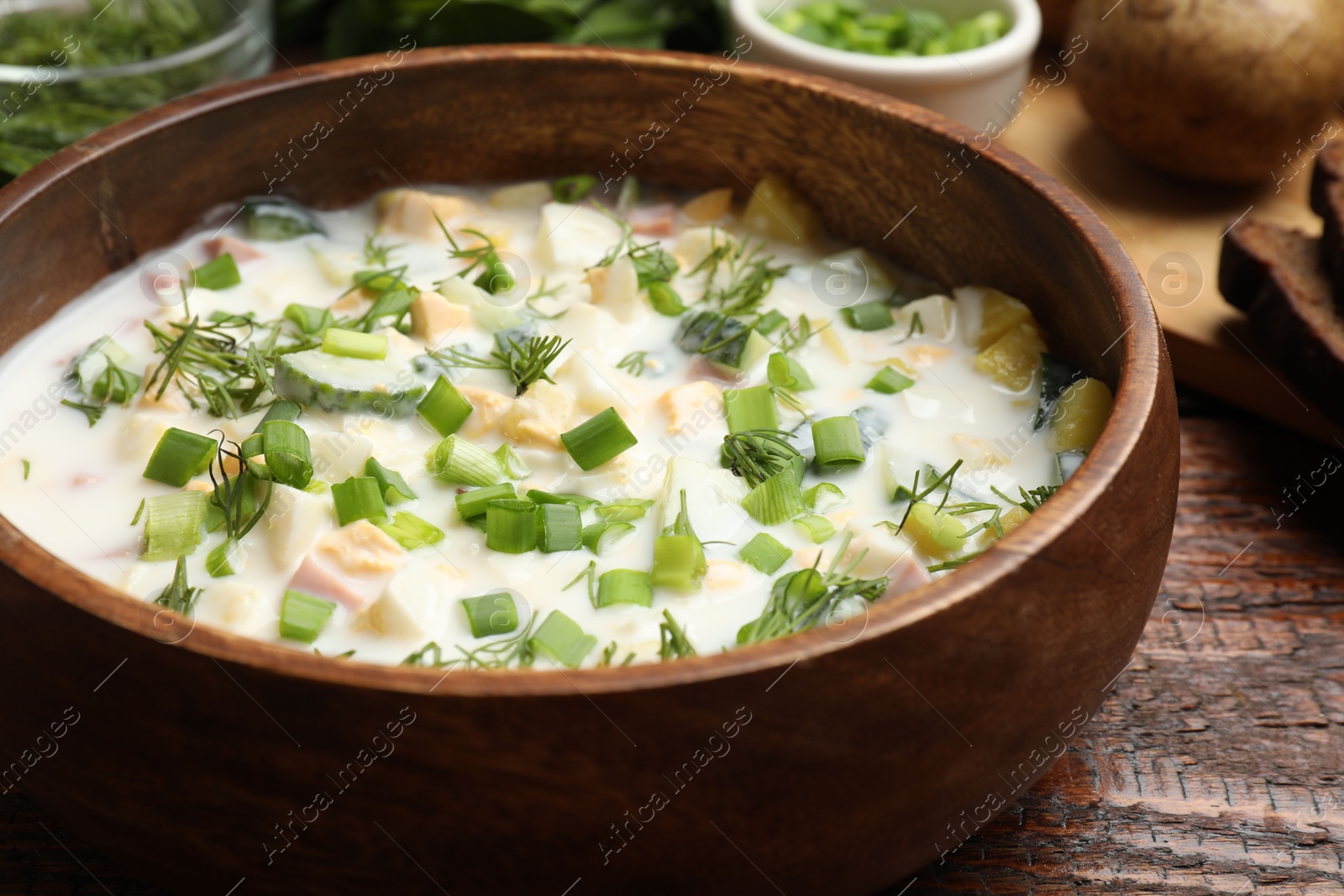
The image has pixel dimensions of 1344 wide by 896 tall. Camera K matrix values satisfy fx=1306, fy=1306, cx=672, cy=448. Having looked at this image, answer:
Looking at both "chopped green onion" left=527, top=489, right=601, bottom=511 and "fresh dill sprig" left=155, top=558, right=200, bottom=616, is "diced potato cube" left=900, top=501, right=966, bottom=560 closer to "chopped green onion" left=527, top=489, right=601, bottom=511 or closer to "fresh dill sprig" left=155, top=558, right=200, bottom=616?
"chopped green onion" left=527, top=489, right=601, bottom=511

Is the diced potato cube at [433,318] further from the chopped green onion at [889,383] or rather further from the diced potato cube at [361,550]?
the chopped green onion at [889,383]

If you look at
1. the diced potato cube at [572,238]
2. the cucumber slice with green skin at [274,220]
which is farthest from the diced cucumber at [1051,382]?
the cucumber slice with green skin at [274,220]

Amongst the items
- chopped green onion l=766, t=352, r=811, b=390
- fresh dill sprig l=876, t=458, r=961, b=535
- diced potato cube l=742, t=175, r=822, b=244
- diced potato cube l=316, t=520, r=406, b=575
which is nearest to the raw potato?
diced potato cube l=742, t=175, r=822, b=244

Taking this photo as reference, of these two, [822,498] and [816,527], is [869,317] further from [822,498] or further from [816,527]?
[816,527]

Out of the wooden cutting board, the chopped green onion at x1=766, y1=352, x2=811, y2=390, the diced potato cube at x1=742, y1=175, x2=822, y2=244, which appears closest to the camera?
the chopped green onion at x1=766, y1=352, x2=811, y2=390

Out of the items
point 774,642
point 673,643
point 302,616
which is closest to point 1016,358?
point 673,643

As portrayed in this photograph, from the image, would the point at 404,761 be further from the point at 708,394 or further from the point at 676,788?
the point at 708,394
